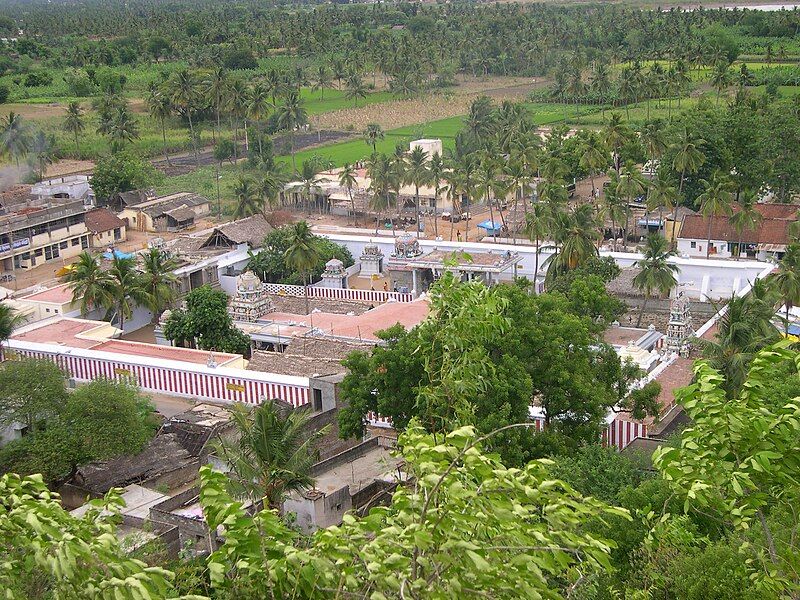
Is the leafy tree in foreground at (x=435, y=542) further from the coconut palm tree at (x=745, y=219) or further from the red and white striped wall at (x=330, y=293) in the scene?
the coconut palm tree at (x=745, y=219)

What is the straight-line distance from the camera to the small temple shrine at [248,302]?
40375 mm

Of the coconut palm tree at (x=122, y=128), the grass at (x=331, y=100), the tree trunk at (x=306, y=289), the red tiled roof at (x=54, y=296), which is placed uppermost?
the coconut palm tree at (x=122, y=128)

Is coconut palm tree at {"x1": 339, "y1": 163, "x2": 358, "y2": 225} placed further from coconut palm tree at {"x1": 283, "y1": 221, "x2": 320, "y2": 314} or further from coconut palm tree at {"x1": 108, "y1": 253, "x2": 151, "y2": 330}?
coconut palm tree at {"x1": 108, "y1": 253, "x2": 151, "y2": 330}

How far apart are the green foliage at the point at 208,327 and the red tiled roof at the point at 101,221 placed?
2043 centimetres

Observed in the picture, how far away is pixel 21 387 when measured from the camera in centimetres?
2752

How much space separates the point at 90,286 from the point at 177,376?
7334mm

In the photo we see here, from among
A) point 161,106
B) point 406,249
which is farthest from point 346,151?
point 406,249

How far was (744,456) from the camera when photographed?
9.84 meters

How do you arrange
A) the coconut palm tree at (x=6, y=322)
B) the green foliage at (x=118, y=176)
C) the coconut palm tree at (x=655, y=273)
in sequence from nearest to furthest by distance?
1. the coconut palm tree at (x=6, y=322)
2. the coconut palm tree at (x=655, y=273)
3. the green foliage at (x=118, y=176)

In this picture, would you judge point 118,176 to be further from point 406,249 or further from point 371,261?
point 406,249

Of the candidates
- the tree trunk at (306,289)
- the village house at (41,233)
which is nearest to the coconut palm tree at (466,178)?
the tree trunk at (306,289)

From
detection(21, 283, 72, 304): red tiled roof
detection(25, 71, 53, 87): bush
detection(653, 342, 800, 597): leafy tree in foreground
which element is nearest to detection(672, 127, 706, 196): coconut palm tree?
detection(21, 283, 72, 304): red tiled roof

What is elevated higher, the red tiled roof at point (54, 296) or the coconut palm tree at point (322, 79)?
the coconut palm tree at point (322, 79)

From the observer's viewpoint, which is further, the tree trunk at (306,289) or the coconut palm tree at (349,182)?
the coconut palm tree at (349,182)
